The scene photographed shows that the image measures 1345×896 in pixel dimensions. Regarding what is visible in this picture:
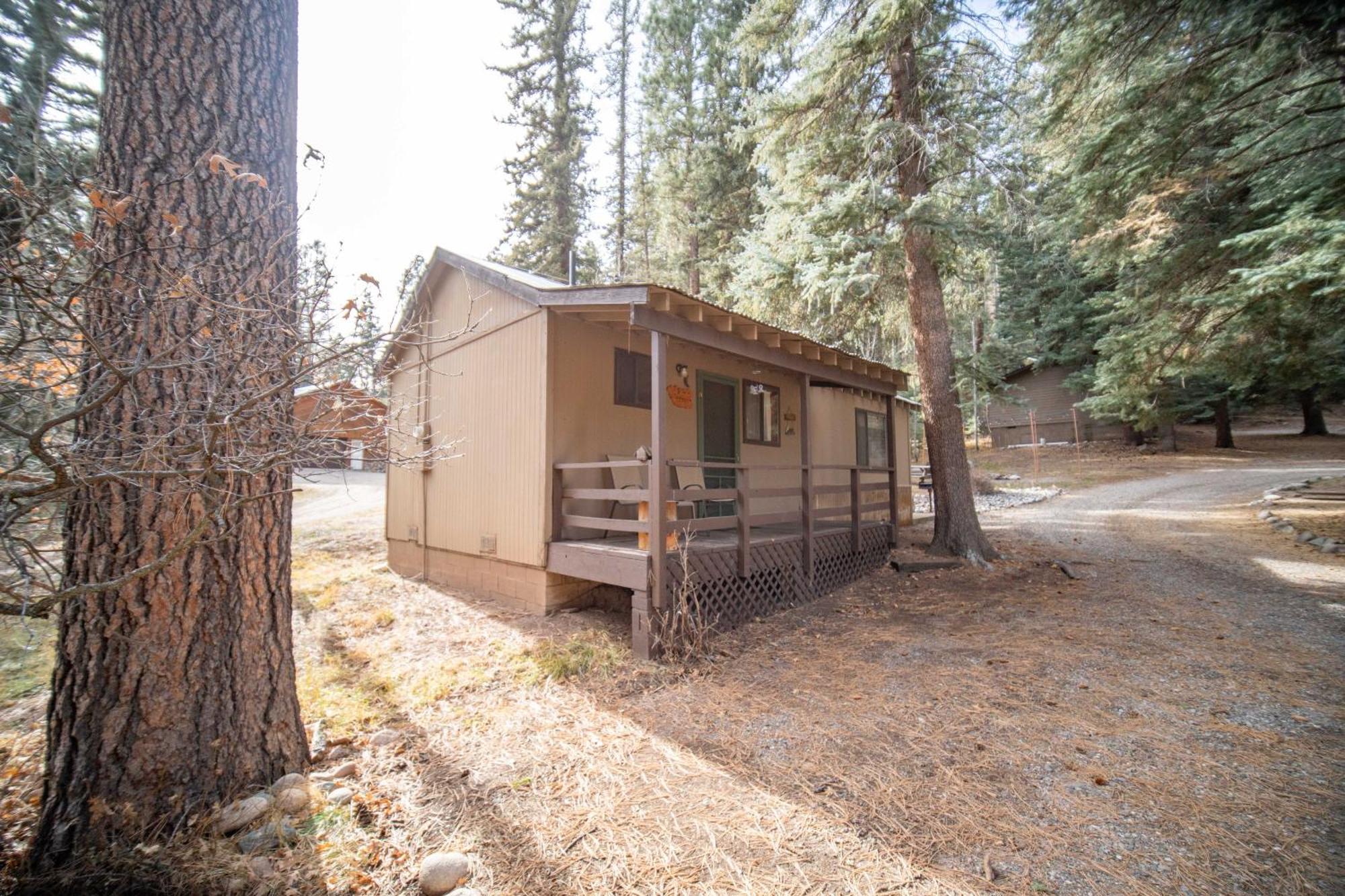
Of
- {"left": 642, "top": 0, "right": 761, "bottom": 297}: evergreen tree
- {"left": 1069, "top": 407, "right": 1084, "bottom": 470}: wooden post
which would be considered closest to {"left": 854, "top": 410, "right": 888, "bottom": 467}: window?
{"left": 642, "top": 0, "right": 761, "bottom": 297}: evergreen tree

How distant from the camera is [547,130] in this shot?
16.9 metres

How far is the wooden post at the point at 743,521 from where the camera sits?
524cm

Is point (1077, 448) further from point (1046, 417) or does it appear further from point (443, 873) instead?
point (443, 873)

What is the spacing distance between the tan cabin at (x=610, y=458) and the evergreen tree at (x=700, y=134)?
7.25m

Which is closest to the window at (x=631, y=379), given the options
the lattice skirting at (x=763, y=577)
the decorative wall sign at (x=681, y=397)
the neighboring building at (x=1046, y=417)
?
the decorative wall sign at (x=681, y=397)

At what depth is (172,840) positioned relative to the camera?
213 centimetres

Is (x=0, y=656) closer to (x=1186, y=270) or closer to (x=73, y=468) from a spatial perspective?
(x=73, y=468)

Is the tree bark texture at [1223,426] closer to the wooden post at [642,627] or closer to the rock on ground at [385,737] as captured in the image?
the wooden post at [642,627]

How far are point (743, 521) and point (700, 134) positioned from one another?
12568 mm

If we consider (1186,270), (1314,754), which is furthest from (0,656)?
(1186,270)

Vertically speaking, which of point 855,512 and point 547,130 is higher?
point 547,130

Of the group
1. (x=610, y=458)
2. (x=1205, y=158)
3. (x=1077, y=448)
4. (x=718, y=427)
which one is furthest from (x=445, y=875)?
(x=1077, y=448)

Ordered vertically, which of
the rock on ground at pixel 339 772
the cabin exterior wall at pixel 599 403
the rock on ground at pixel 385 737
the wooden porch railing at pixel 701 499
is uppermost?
the cabin exterior wall at pixel 599 403

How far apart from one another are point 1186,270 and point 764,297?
225 inches
